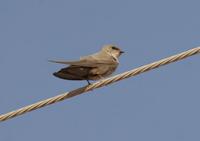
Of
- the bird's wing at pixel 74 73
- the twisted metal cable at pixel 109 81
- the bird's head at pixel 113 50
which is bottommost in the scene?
the twisted metal cable at pixel 109 81

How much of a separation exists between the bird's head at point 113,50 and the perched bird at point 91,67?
220 millimetres

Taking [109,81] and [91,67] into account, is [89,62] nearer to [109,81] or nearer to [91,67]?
[91,67]

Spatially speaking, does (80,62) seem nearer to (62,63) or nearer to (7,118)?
(62,63)

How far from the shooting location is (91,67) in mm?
9516

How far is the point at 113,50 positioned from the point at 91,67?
1.54 metres

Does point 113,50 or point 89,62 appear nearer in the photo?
point 89,62

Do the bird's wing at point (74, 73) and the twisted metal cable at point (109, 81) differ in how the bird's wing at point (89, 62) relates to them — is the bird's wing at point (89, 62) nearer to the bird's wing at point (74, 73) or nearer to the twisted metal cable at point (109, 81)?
the bird's wing at point (74, 73)

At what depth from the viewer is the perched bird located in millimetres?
9141

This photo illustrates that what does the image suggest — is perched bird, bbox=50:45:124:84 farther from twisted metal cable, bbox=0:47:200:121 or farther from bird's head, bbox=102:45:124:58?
twisted metal cable, bbox=0:47:200:121

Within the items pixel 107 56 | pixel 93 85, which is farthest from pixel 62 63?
pixel 107 56

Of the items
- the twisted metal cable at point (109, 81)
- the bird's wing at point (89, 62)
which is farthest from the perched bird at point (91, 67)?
the twisted metal cable at point (109, 81)

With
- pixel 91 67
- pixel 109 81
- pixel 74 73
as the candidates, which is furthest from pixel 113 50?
pixel 109 81

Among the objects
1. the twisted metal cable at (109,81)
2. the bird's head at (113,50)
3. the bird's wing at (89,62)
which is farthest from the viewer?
the bird's head at (113,50)

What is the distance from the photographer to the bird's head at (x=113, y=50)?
10.7 meters
